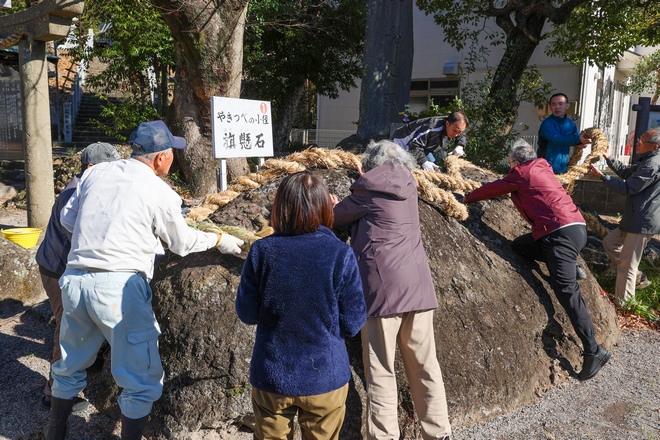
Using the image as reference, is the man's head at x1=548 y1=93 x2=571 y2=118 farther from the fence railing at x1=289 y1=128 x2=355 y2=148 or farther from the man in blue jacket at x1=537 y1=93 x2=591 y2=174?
the fence railing at x1=289 y1=128 x2=355 y2=148

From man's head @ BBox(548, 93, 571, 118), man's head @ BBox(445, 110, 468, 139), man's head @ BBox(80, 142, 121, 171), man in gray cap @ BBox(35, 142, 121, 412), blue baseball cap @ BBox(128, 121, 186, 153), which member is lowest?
man in gray cap @ BBox(35, 142, 121, 412)

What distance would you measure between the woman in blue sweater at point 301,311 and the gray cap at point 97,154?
1.62m

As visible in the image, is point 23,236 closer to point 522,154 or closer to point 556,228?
point 522,154

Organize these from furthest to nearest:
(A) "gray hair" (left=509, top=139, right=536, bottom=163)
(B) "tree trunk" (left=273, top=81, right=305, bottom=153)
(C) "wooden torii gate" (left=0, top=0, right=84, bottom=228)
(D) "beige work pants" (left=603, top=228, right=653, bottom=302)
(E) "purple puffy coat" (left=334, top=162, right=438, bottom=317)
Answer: (B) "tree trunk" (left=273, top=81, right=305, bottom=153), (C) "wooden torii gate" (left=0, top=0, right=84, bottom=228), (D) "beige work pants" (left=603, top=228, right=653, bottom=302), (A) "gray hair" (left=509, top=139, right=536, bottom=163), (E) "purple puffy coat" (left=334, top=162, right=438, bottom=317)

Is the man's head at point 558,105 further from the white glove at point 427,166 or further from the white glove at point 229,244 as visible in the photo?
the white glove at point 229,244

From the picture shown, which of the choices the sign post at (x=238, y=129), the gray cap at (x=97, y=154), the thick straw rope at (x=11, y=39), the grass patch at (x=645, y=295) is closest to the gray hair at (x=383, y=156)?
the gray cap at (x=97, y=154)

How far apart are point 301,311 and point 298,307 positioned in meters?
0.02

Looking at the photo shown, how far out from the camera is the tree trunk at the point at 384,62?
10.2m

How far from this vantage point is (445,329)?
340 centimetres

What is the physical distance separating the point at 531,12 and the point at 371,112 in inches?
128

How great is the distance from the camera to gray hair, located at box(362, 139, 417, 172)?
3061mm

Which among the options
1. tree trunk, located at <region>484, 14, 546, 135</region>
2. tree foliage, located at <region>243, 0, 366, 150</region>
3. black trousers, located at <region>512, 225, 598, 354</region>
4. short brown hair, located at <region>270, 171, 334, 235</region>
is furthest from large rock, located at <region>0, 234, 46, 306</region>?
tree foliage, located at <region>243, 0, 366, 150</region>

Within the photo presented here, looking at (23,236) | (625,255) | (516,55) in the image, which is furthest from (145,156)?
(516,55)

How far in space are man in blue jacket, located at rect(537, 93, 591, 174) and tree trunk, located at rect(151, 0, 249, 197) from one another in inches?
185
